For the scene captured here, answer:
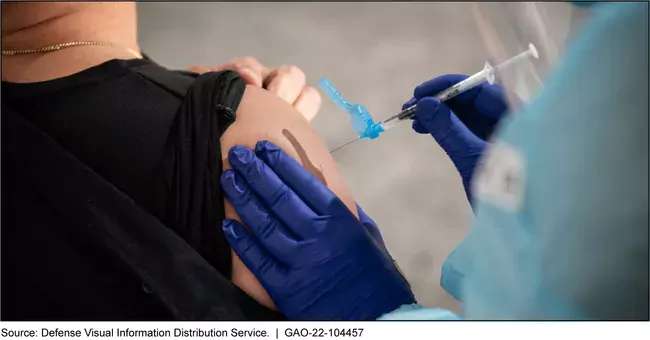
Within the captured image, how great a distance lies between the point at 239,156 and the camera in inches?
29.4

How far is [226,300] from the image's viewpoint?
74cm

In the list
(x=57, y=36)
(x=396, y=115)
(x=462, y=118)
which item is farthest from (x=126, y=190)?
(x=462, y=118)

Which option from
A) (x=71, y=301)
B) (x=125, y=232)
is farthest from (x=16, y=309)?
(x=125, y=232)

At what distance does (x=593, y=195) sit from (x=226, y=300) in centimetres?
48

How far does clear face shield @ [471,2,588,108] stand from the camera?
0.60m

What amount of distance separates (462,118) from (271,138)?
0.32 m

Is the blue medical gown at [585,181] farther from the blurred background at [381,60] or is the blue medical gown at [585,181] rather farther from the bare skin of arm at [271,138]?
the bare skin of arm at [271,138]

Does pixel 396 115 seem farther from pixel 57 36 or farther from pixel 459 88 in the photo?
pixel 57 36

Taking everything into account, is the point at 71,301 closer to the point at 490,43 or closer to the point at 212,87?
the point at 212,87

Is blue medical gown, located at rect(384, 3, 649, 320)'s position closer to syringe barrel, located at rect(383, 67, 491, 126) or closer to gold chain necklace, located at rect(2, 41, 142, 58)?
syringe barrel, located at rect(383, 67, 491, 126)

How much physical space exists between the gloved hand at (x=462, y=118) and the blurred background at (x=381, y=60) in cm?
2

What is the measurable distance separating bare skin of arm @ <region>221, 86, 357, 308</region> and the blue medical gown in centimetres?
29

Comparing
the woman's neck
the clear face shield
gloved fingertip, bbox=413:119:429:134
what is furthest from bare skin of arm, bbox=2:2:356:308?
the clear face shield

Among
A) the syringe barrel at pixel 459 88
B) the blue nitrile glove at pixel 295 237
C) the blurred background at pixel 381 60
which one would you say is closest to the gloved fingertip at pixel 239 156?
the blue nitrile glove at pixel 295 237
